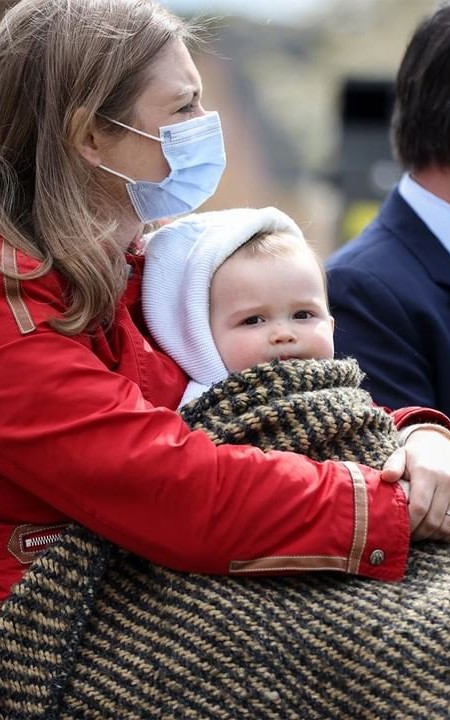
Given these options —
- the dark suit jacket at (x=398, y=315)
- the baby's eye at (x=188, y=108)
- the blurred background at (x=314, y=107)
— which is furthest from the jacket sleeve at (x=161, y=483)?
the blurred background at (x=314, y=107)

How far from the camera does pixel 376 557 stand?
2.28 m

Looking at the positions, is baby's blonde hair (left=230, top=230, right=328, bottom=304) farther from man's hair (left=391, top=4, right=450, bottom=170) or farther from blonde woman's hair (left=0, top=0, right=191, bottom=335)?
man's hair (left=391, top=4, right=450, bottom=170)

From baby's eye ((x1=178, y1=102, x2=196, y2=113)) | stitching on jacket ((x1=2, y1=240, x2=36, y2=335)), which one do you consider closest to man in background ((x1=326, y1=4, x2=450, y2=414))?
baby's eye ((x1=178, y1=102, x2=196, y2=113))

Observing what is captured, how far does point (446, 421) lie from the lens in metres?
2.80

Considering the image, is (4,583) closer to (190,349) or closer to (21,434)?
(21,434)

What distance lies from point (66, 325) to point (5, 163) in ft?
1.44

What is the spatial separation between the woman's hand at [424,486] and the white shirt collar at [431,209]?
1072mm

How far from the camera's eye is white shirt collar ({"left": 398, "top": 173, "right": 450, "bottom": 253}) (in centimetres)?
341

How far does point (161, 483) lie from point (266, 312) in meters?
0.53

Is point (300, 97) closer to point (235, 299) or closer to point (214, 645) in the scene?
point (235, 299)

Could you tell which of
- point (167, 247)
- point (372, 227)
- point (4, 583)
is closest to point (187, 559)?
point (4, 583)

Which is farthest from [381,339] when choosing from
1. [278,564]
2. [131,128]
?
[278,564]

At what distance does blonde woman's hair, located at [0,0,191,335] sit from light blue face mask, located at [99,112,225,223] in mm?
83

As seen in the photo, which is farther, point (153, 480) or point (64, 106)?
point (64, 106)
